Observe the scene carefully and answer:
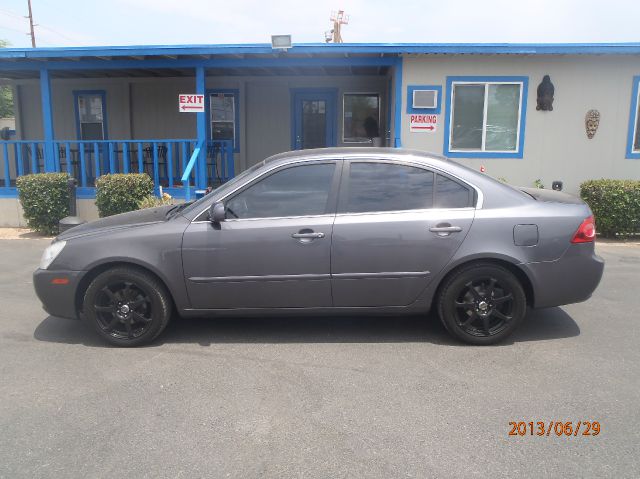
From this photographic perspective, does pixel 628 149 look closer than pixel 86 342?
No

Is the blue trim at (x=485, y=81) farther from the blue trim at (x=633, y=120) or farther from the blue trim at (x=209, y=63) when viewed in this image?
the blue trim at (x=633, y=120)

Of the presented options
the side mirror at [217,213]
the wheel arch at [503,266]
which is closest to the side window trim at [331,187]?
the side mirror at [217,213]

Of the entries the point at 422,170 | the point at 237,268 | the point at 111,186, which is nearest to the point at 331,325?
the point at 237,268

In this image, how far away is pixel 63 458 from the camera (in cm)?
284

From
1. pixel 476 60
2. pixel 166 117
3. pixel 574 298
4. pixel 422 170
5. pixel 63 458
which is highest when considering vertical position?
pixel 476 60

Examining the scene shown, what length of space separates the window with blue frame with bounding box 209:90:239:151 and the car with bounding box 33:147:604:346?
29.7 ft

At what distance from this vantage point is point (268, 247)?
Answer: 4.18m

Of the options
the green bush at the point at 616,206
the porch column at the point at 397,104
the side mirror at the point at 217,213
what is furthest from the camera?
the porch column at the point at 397,104

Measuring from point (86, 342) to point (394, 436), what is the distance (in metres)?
2.88

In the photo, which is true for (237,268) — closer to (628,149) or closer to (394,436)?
(394,436)

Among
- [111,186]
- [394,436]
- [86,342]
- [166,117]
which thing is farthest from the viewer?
[166,117]

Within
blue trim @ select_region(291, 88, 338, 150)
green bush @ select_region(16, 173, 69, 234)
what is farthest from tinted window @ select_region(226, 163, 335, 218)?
blue trim @ select_region(291, 88, 338, 150)

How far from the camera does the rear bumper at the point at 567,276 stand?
4.25 metres

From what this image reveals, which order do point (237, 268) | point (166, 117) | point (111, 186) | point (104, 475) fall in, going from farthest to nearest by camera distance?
point (166, 117), point (111, 186), point (237, 268), point (104, 475)
